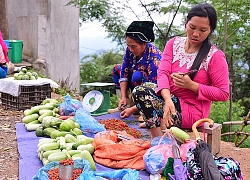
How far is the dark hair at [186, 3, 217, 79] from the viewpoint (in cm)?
272

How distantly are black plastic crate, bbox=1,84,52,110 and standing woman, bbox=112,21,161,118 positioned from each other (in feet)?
4.20

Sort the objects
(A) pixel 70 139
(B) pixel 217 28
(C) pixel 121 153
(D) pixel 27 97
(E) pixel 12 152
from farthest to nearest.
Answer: (B) pixel 217 28, (D) pixel 27 97, (E) pixel 12 152, (A) pixel 70 139, (C) pixel 121 153

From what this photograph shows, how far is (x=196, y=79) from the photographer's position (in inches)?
114

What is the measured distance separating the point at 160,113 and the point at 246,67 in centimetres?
900

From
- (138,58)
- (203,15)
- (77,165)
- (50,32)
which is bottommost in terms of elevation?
(77,165)

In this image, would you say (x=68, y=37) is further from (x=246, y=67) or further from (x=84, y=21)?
(x=246, y=67)

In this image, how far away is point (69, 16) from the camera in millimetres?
8844

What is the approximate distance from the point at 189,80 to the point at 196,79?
0.18 metres

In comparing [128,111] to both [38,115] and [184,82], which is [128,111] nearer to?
[38,115]

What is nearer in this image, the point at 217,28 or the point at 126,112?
the point at 126,112

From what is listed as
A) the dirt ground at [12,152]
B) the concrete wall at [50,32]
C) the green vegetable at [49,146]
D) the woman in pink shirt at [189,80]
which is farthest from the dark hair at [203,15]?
the concrete wall at [50,32]

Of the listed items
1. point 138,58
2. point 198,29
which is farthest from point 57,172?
point 138,58

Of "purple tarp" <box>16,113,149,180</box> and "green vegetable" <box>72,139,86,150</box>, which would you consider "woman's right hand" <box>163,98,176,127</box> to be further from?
"green vegetable" <box>72,139,86,150</box>

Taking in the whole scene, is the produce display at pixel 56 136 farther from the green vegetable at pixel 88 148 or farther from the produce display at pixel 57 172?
the produce display at pixel 57 172
